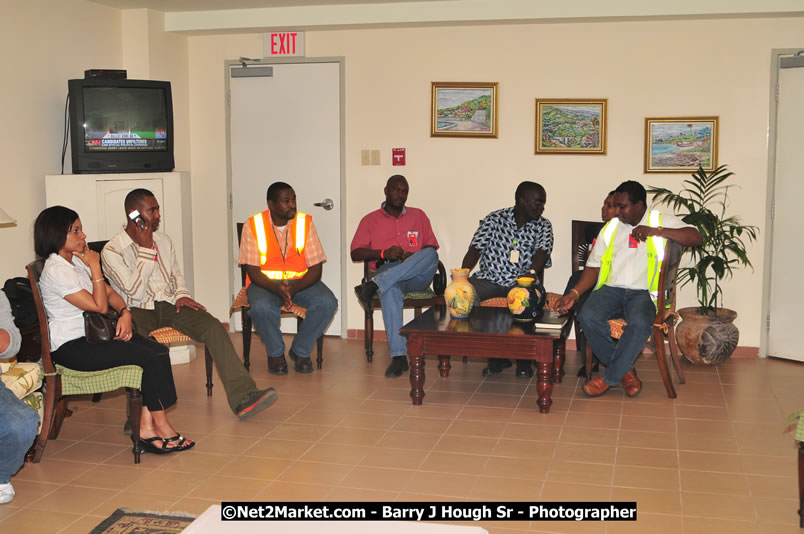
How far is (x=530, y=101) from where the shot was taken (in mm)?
6430

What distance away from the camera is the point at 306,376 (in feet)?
18.7

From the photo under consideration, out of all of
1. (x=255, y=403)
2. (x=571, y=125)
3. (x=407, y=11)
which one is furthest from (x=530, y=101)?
(x=255, y=403)

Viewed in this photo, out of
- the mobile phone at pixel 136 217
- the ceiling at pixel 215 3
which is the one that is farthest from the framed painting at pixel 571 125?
the mobile phone at pixel 136 217

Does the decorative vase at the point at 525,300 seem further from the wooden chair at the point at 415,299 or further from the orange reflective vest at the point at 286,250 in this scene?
the orange reflective vest at the point at 286,250

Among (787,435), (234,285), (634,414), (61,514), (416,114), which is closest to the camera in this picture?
(61,514)

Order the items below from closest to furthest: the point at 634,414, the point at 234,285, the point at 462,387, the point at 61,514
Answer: the point at 61,514 → the point at 634,414 → the point at 462,387 → the point at 234,285

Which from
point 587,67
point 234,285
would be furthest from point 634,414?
point 234,285

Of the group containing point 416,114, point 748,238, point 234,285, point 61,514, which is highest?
point 416,114

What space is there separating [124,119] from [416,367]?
2.74 meters

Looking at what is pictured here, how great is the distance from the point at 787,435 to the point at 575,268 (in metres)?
1.98

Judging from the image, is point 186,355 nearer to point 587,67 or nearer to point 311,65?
point 311,65

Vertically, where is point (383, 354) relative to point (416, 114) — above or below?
below

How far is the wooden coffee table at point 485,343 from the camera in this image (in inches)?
187

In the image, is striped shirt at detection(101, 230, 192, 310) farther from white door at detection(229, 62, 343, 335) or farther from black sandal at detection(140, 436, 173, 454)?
white door at detection(229, 62, 343, 335)
